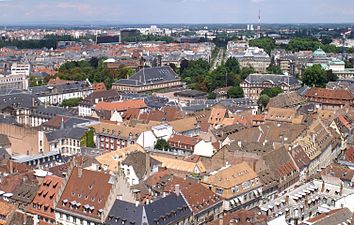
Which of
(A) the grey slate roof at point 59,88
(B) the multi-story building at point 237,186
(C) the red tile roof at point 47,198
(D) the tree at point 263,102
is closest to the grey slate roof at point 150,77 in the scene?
(A) the grey slate roof at point 59,88

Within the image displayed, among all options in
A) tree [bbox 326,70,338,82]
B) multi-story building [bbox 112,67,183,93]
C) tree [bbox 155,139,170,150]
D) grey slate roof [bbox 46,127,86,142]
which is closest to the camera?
tree [bbox 155,139,170,150]

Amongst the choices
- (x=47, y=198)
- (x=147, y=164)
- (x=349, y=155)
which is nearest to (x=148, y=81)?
(x=349, y=155)

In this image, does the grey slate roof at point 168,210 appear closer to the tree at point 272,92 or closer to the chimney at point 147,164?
the chimney at point 147,164

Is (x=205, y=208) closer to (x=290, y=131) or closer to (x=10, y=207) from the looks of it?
(x=10, y=207)

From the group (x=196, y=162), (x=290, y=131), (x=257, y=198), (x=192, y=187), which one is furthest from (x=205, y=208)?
(x=290, y=131)

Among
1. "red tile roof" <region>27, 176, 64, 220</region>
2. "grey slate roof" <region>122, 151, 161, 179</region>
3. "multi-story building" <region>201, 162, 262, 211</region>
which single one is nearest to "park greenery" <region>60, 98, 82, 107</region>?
"grey slate roof" <region>122, 151, 161, 179</region>

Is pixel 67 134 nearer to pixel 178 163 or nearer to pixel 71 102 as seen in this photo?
pixel 178 163

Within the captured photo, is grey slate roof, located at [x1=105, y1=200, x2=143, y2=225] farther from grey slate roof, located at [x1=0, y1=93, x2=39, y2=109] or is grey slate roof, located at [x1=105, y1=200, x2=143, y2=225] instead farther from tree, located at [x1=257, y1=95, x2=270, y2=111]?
tree, located at [x1=257, y1=95, x2=270, y2=111]
